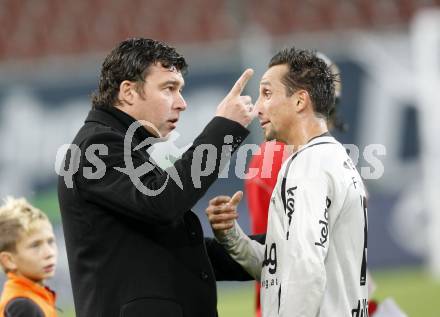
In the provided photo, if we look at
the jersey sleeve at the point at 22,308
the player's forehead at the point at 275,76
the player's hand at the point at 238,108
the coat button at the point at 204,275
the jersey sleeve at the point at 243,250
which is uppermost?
the player's forehead at the point at 275,76

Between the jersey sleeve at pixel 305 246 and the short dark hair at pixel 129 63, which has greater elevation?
the short dark hair at pixel 129 63

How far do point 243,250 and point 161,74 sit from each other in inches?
30.9

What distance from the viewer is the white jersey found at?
295 cm

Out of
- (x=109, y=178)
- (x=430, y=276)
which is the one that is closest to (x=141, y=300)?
(x=109, y=178)

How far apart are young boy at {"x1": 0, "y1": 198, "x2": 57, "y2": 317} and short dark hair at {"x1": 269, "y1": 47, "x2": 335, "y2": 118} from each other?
1.42 metres

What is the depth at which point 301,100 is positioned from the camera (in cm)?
332

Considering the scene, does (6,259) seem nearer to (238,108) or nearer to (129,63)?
(129,63)

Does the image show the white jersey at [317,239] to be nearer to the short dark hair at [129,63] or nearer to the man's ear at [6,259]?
the short dark hair at [129,63]

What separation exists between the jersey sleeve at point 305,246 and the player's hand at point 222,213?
46cm

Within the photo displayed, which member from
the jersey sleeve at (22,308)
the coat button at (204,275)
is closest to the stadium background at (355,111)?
the jersey sleeve at (22,308)

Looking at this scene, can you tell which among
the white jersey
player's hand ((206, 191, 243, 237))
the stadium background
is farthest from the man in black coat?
the stadium background

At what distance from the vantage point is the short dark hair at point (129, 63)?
3404 millimetres

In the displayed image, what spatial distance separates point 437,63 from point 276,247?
6.37 meters

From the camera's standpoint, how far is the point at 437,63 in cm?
907
